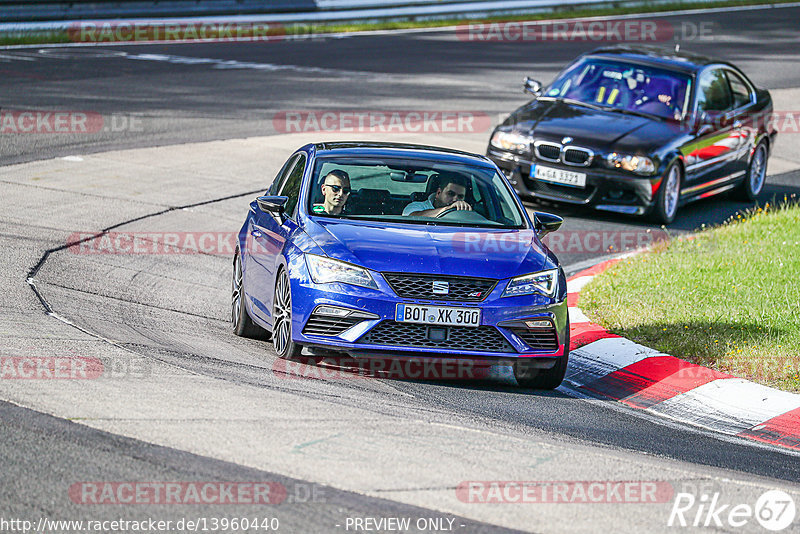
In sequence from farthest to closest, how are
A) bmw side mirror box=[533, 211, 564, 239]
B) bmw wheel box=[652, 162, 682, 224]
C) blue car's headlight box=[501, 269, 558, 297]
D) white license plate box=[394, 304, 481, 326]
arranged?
bmw wheel box=[652, 162, 682, 224], bmw side mirror box=[533, 211, 564, 239], blue car's headlight box=[501, 269, 558, 297], white license plate box=[394, 304, 481, 326]

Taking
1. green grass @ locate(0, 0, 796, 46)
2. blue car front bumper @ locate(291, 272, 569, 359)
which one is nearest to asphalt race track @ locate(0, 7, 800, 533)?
blue car front bumper @ locate(291, 272, 569, 359)

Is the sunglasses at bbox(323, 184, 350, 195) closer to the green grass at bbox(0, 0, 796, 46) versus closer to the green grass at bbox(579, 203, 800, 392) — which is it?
the green grass at bbox(579, 203, 800, 392)

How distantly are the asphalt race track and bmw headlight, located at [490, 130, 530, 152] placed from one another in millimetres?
963

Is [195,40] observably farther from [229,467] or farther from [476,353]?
[229,467]

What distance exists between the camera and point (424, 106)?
20984 mm

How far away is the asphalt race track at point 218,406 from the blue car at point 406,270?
274 mm

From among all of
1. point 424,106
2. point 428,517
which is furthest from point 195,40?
point 428,517

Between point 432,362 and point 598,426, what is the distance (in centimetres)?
116

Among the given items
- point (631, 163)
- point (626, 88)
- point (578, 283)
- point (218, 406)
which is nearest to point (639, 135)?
point (631, 163)

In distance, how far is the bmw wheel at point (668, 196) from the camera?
45.6 ft

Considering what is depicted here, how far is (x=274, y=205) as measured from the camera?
845cm

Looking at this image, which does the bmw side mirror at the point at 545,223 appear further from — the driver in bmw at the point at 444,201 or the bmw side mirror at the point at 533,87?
the bmw side mirror at the point at 533,87

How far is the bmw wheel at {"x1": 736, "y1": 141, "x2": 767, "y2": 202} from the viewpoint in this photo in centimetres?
1612

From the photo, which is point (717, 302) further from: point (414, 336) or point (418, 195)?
point (414, 336)
